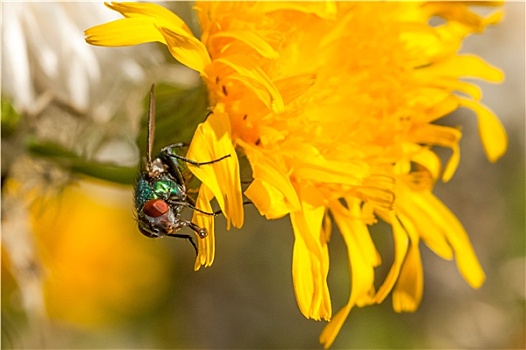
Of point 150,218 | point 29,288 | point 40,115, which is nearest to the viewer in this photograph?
point 150,218

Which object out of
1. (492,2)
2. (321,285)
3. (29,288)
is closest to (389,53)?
(492,2)

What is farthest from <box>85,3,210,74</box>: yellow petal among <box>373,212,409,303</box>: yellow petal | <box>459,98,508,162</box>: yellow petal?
<box>459,98,508,162</box>: yellow petal

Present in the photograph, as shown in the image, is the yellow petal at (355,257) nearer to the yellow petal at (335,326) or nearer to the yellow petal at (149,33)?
the yellow petal at (335,326)

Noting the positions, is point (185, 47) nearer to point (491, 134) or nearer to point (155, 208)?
point (155, 208)

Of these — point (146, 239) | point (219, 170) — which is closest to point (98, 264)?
point (146, 239)

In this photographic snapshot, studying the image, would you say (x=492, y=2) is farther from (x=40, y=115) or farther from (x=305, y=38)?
(x=40, y=115)

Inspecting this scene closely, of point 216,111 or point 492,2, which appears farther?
point 492,2

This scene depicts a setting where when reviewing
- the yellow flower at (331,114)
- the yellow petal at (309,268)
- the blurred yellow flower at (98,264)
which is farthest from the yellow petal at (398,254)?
the blurred yellow flower at (98,264)
